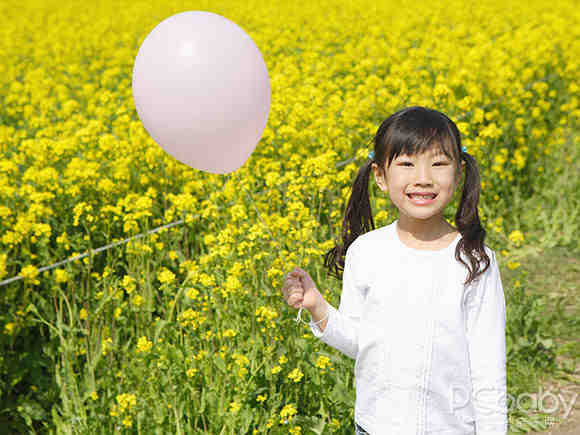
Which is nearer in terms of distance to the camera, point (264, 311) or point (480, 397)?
point (480, 397)

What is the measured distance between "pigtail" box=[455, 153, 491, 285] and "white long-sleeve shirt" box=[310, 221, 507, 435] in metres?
0.03

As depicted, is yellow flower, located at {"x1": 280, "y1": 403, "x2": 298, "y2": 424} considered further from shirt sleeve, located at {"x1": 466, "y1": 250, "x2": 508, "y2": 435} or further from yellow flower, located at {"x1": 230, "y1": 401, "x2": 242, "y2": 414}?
shirt sleeve, located at {"x1": 466, "y1": 250, "x2": 508, "y2": 435}

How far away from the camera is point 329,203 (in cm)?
389

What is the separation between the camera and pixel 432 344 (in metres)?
1.51

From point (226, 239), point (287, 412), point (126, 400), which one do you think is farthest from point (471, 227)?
point (126, 400)

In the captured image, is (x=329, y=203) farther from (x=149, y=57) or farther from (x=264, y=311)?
(x=149, y=57)

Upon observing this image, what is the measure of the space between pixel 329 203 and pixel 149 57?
215 cm

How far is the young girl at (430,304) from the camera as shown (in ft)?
4.90

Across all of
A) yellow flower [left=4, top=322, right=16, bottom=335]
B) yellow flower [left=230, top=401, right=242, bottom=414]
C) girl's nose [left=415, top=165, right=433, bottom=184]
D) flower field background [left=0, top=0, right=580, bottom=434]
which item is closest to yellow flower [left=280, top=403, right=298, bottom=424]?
flower field background [left=0, top=0, right=580, bottom=434]

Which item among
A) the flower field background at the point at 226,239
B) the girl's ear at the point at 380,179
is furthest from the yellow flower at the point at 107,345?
the girl's ear at the point at 380,179

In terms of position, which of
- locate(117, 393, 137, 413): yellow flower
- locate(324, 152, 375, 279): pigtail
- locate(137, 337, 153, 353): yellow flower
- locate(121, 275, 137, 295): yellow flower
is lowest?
locate(117, 393, 137, 413): yellow flower

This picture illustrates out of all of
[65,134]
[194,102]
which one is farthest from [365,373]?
→ [65,134]

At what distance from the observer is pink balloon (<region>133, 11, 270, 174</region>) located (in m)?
1.83

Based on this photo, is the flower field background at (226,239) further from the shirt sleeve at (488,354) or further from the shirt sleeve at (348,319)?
the shirt sleeve at (488,354)
